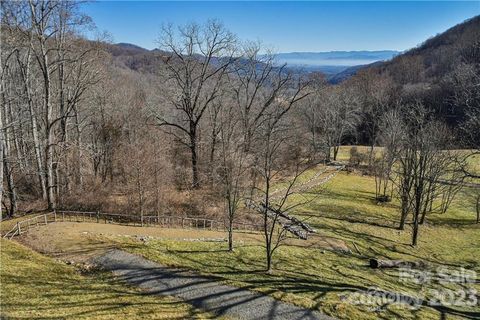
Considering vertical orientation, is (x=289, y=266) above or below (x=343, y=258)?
above

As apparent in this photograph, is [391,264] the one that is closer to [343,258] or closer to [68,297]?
[343,258]

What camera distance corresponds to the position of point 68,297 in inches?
424

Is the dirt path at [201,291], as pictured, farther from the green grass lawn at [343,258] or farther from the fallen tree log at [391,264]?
the fallen tree log at [391,264]

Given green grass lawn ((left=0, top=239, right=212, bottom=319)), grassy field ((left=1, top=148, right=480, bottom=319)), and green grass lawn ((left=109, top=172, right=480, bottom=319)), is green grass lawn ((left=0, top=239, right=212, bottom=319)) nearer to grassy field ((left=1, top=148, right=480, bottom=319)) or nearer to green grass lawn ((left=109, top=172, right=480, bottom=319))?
grassy field ((left=1, top=148, right=480, bottom=319))

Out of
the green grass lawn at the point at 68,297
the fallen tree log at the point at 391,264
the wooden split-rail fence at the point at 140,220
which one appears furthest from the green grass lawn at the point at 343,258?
the wooden split-rail fence at the point at 140,220

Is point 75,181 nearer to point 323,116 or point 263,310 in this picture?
point 263,310

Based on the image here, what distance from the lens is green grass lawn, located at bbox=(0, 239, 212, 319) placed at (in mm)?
9758

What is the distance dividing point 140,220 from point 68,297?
11.2 meters

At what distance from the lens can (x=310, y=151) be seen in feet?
171

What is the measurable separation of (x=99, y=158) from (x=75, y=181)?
10.9 feet

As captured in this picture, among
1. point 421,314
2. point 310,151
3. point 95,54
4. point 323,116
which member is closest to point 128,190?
point 95,54

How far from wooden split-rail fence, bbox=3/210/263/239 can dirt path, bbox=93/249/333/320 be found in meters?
6.77

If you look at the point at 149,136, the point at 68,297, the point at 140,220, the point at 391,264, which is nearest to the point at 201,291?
the point at 68,297

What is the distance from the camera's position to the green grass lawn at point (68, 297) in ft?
32.0
